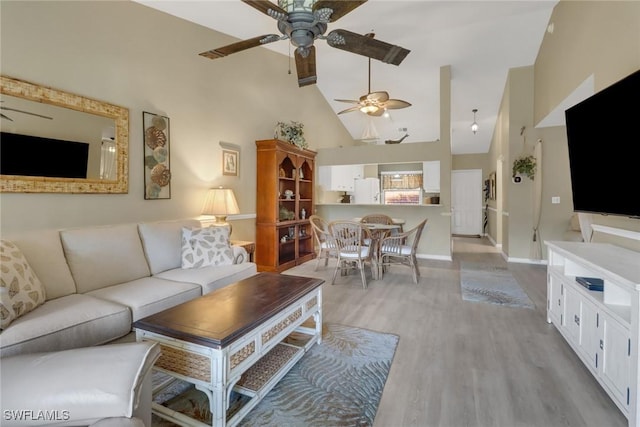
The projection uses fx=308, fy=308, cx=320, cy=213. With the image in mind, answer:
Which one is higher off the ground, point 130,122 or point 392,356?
point 130,122

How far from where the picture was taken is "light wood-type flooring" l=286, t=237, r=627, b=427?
66.2 inches

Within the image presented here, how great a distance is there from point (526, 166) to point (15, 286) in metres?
6.51

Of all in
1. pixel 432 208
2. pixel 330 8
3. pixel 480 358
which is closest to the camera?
pixel 330 8

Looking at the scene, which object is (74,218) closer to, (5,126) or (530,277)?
(5,126)

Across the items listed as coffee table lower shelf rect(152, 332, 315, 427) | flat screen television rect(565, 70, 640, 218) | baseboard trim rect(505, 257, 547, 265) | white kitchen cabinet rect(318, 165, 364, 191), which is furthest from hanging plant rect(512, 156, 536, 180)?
coffee table lower shelf rect(152, 332, 315, 427)

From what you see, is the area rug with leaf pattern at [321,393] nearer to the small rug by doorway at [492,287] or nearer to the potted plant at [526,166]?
the small rug by doorway at [492,287]

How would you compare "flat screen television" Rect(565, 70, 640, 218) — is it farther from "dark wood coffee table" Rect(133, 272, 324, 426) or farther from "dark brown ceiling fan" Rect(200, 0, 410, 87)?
"dark wood coffee table" Rect(133, 272, 324, 426)

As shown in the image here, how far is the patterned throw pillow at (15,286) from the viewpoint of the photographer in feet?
5.75

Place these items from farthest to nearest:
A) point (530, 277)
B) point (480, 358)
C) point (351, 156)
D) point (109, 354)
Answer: point (351, 156)
point (530, 277)
point (480, 358)
point (109, 354)

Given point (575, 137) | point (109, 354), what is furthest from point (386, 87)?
point (109, 354)

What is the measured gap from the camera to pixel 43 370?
101 centimetres

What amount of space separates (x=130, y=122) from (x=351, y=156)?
13.7ft

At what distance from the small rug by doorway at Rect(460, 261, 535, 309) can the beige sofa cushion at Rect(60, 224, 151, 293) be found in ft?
11.6

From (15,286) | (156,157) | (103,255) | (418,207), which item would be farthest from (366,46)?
(418,207)
